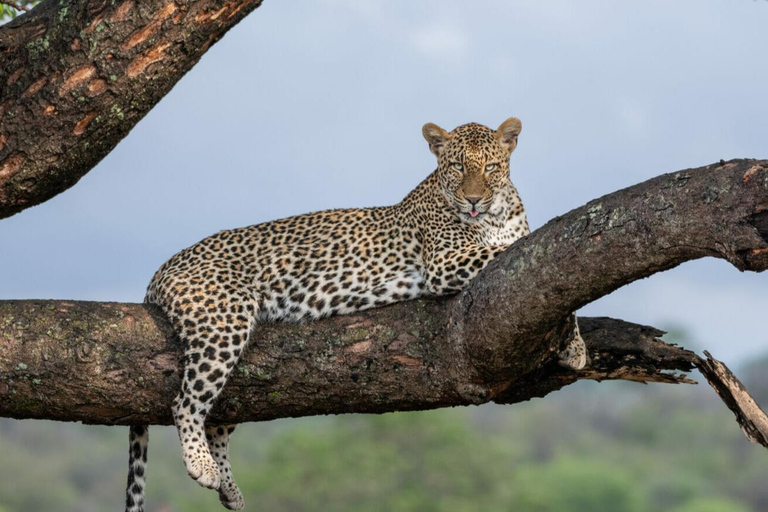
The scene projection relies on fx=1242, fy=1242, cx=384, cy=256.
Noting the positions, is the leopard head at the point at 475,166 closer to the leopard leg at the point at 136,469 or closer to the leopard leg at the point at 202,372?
the leopard leg at the point at 202,372

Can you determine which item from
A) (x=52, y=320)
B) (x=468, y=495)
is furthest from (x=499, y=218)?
(x=468, y=495)

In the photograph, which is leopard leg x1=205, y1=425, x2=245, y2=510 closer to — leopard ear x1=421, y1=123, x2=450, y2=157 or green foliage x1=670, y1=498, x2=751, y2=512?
leopard ear x1=421, y1=123, x2=450, y2=157

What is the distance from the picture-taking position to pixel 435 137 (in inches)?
416

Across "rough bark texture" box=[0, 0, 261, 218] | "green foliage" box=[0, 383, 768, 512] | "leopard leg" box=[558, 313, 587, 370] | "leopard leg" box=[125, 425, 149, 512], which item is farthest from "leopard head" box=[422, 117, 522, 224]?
"green foliage" box=[0, 383, 768, 512]

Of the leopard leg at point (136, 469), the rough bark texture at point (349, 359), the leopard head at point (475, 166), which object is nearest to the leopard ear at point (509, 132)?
the leopard head at point (475, 166)

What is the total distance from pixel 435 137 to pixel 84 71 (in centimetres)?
335

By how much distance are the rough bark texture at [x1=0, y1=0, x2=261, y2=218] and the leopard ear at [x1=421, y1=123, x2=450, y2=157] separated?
2600mm

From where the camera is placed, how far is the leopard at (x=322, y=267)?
9.01 metres

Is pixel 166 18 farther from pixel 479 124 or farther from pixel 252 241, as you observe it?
pixel 479 124

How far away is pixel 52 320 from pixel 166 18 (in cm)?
236

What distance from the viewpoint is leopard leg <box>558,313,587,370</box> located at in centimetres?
885

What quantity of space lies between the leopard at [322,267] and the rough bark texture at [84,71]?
1473mm

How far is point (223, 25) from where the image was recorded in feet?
27.4

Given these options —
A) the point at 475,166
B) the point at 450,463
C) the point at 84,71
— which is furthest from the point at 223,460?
the point at 450,463
